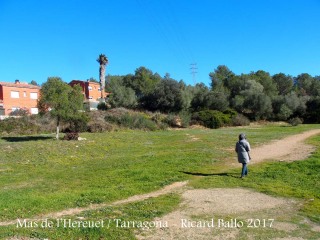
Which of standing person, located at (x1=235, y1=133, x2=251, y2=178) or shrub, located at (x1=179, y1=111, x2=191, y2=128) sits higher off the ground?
shrub, located at (x1=179, y1=111, x2=191, y2=128)

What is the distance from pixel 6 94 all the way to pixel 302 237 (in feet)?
171

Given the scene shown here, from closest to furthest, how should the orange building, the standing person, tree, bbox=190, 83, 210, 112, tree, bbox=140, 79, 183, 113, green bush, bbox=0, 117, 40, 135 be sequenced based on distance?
the standing person
green bush, bbox=0, 117, 40, 135
tree, bbox=140, 79, 183, 113
tree, bbox=190, 83, 210, 112
the orange building

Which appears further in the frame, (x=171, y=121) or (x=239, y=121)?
(x=239, y=121)

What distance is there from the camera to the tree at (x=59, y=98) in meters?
22.3

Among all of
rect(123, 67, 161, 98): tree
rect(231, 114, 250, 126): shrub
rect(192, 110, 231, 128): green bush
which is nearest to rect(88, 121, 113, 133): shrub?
rect(192, 110, 231, 128): green bush

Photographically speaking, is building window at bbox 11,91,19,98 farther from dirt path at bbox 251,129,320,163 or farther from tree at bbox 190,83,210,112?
dirt path at bbox 251,129,320,163

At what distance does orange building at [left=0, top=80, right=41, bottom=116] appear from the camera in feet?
163

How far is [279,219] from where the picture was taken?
657 centimetres

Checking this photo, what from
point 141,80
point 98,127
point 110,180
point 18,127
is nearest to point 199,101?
point 98,127

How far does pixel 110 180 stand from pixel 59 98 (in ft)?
42.8

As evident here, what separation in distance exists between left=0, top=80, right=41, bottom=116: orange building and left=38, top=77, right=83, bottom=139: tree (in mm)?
29615

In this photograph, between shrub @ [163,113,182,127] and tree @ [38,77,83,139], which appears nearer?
tree @ [38,77,83,139]

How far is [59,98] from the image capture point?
73.0 feet

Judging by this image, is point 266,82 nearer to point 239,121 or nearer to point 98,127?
point 239,121
